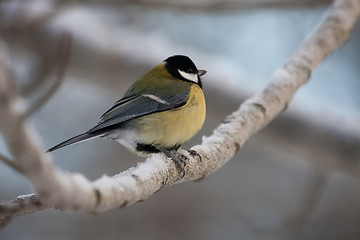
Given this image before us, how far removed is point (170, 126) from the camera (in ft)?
6.43

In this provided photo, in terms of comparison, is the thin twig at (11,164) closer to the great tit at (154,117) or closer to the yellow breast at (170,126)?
the great tit at (154,117)

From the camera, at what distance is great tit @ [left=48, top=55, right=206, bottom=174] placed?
75.6 inches

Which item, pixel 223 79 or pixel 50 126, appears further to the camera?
pixel 50 126

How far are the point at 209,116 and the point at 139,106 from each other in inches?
48.6

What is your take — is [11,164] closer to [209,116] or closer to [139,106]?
[139,106]

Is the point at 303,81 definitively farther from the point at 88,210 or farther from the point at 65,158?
the point at 65,158

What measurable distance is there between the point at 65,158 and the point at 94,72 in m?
1.26

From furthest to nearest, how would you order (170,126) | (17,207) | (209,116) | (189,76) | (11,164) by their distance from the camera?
1. (209,116)
2. (189,76)
3. (170,126)
4. (17,207)
5. (11,164)

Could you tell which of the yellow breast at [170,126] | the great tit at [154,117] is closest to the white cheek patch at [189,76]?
the great tit at [154,117]

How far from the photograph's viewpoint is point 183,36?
433cm

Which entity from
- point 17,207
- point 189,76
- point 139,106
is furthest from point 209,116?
point 17,207

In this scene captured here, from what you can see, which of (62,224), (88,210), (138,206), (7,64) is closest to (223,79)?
(138,206)

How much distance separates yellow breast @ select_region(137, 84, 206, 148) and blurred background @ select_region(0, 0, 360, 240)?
695 millimetres

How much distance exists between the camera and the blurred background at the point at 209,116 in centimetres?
284
